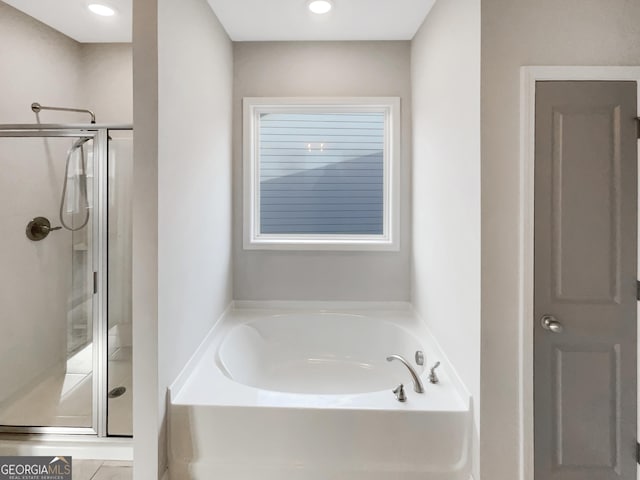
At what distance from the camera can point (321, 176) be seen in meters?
2.98

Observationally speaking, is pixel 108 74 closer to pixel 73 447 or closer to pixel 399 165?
pixel 399 165

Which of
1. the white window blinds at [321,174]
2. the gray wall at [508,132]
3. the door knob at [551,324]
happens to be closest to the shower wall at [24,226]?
the white window blinds at [321,174]

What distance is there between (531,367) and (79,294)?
2570 millimetres

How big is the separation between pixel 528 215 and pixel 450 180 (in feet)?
1.57

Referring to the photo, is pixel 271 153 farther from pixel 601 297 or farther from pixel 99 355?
pixel 601 297

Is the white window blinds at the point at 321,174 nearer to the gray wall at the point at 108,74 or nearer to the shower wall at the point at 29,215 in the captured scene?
the gray wall at the point at 108,74

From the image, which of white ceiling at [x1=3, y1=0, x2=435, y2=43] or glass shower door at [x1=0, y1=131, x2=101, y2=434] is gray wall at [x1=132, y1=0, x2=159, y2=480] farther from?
white ceiling at [x1=3, y1=0, x2=435, y2=43]

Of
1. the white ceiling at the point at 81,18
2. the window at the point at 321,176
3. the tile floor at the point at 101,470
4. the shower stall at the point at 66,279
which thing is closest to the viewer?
the tile floor at the point at 101,470

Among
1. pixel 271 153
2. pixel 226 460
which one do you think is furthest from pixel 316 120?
pixel 226 460

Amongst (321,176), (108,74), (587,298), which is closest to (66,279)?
(108,74)

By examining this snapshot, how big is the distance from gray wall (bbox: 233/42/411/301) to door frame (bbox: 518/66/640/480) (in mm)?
1345

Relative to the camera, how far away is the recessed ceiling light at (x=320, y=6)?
2.19 metres

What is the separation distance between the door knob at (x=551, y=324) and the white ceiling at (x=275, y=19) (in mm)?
1931

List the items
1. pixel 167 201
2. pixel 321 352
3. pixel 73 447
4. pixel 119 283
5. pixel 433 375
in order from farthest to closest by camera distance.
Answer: pixel 321 352, pixel 119 283, pixel 73 447, pixel 433 375, pixel 167 201
